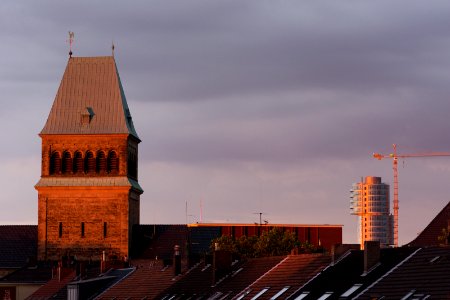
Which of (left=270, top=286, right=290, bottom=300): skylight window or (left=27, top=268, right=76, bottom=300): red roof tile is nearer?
(left=270, top=286, right=290, bottom=300): skylight window

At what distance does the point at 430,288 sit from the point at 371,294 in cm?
519

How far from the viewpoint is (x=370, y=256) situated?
81500 mm

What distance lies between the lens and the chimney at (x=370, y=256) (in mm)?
81562

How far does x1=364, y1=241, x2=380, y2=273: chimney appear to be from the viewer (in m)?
81.6

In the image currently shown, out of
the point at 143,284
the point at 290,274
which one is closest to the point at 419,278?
the point at 290,274

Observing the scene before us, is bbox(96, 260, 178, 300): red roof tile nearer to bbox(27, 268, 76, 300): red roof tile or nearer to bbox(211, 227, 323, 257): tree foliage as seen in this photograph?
bbox(27, 268, 76, 300): red roof tile

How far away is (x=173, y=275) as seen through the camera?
12094 cm

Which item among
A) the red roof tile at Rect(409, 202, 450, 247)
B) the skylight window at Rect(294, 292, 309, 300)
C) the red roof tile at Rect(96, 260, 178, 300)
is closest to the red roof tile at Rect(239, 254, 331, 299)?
the skylight window at Rect(294, 292, 309, 300)

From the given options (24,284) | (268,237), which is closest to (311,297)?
(268,237)

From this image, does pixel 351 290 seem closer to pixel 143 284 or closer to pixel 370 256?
pixel 370 256

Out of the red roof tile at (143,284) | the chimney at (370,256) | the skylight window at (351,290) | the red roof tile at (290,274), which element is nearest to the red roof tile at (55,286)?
the red roof tile at (143,284)

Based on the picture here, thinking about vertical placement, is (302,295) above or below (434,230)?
below

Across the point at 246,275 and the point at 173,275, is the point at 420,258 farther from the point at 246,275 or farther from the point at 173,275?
the point at 173,275

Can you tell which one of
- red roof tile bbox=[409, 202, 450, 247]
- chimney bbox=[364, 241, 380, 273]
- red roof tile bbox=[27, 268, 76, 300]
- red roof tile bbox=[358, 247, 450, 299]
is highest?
red roof tile bbox=[409, 202, 450, 247]
